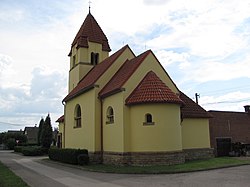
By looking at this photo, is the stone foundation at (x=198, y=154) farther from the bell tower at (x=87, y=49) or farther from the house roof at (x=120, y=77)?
the bell tower at (x=87, y=49)

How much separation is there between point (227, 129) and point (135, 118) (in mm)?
14416

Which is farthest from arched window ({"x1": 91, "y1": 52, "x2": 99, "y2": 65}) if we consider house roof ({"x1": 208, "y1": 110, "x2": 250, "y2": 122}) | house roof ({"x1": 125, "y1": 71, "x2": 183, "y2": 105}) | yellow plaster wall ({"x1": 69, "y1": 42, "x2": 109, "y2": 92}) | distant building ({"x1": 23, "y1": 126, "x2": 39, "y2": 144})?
distant building ({"x1": 23, "y1": 126, "x2": 39, "y2": 144})

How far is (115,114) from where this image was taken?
21.6 meters

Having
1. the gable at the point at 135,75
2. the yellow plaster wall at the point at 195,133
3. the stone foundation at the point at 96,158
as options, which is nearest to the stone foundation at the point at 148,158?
the stone foundation at the point at 96,158

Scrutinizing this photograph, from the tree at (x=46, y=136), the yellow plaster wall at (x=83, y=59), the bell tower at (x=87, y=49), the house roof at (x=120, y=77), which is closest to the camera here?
the house roof at (x=120, y=77)

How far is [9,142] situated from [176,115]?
62951 mm

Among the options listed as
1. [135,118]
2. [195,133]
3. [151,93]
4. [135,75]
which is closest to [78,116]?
[135,75]

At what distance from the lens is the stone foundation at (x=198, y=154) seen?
23734mm

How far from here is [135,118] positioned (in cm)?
2041

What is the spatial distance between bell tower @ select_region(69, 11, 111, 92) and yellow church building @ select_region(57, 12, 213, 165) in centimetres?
206

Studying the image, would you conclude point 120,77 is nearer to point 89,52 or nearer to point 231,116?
point 89,52

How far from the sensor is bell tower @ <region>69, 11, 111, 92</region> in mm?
31219

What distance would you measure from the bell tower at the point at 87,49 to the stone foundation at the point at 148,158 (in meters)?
13.0

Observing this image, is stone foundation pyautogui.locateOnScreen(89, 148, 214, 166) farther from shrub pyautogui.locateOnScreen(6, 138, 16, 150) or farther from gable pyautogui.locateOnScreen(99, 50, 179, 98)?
shrub pyautogui.locateOnScreen(6, 138, 16, 150)
